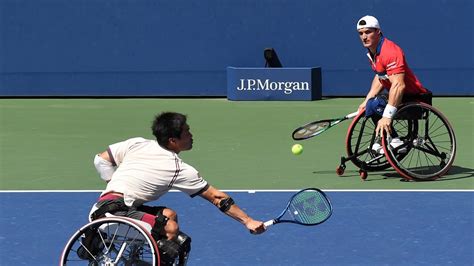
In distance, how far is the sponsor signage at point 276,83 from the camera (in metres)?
18.2

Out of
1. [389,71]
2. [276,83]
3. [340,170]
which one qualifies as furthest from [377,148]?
[276,83]

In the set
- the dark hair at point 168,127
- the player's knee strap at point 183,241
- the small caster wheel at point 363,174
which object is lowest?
the small caster wheel at point 363,174

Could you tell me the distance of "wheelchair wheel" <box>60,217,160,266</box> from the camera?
6.36 meters

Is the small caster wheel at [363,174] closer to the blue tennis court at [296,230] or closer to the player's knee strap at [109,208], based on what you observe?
the blue tennis court at [296,230]

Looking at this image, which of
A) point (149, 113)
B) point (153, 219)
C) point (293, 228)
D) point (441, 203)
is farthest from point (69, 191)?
point (149, 113)

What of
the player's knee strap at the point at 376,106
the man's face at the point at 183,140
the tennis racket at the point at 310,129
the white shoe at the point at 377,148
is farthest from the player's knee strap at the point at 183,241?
the tennis racket at the point at 310,129

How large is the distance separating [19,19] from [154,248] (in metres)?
13.3

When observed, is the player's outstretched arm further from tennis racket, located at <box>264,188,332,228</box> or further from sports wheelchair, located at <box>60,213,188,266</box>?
sports wheelchair, located at <box>60,213,188,266</box>

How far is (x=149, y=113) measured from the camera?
16.9 meters

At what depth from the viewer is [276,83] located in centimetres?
1823

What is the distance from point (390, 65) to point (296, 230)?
95.6 inches

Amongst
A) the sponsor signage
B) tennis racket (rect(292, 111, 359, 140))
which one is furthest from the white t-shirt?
the sponsor signage

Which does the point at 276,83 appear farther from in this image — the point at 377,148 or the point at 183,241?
the point at 183,241

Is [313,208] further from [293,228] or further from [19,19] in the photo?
[19,19]
